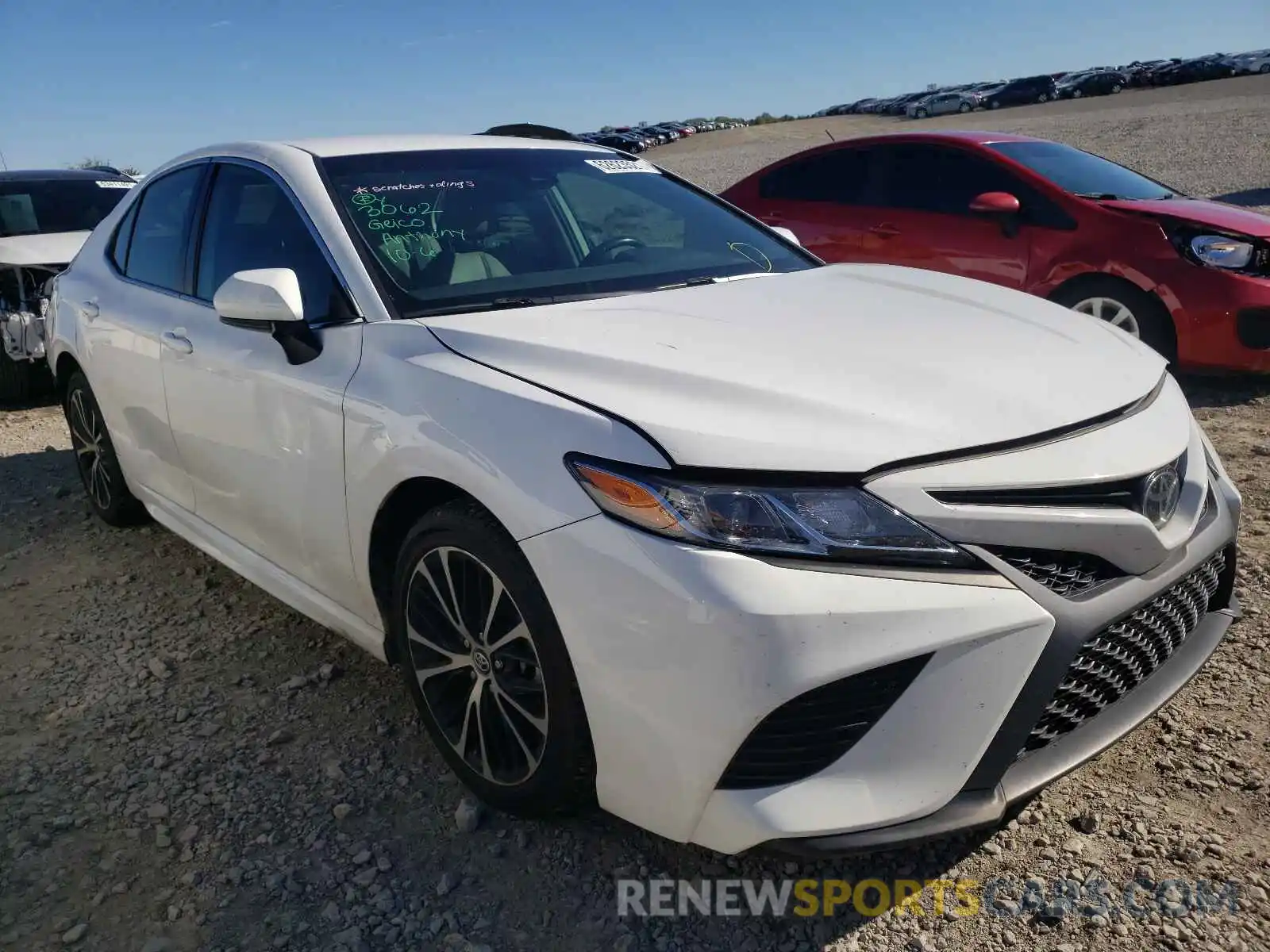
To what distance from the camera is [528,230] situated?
305cm

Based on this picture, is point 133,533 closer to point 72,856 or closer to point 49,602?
point 49,602

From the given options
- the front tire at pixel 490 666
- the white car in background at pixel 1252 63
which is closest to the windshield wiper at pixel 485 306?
the front tire at pixel 490 666

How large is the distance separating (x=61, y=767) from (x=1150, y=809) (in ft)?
9.08

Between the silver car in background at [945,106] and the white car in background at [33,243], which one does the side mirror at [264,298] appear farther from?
the silver car in background at [945,106]

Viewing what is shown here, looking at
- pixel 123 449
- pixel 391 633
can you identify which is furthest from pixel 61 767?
pixel 123 449

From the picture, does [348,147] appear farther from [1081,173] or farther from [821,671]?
[1081,173]

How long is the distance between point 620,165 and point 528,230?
0.79 metres

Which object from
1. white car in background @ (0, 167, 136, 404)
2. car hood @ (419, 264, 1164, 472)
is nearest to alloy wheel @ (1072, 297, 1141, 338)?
car hood @ (419, 264, 1164, 472)

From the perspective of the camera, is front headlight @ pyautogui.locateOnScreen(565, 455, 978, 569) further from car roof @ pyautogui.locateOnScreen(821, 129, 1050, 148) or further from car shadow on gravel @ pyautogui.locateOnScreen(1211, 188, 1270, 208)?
car shadow on gravel @ pyautogui.locateOnScreen(1211, 188, 1270, 208)

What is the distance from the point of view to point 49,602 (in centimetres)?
389

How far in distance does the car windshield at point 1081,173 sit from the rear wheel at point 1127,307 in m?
0.62

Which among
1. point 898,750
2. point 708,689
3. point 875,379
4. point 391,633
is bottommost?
point 391,633

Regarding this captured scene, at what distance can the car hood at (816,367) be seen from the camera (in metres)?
1.91

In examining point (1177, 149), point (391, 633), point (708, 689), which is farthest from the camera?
point (1177, 149)
